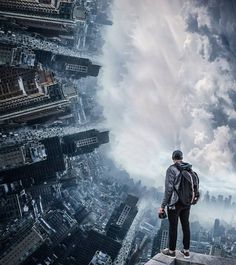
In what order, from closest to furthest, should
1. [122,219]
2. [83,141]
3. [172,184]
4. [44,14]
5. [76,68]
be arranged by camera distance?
[172,184] → [44,14] → [76,68] → [83,141] → [122,219]

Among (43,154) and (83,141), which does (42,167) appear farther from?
(83,141)

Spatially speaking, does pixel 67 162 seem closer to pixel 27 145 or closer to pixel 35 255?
pixel 27 145

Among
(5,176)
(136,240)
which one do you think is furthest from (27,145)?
(136,240)

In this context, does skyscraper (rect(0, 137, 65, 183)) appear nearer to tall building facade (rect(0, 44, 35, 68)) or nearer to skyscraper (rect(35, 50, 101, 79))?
skyscraper (rect(35, 50, 101, 79))

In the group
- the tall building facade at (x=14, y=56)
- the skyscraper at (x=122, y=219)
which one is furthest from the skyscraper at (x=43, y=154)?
the skyscraper at (x=122, y=219)

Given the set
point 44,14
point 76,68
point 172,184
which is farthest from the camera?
point 76,68

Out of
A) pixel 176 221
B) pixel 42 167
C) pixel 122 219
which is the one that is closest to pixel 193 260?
pixel 176 221
